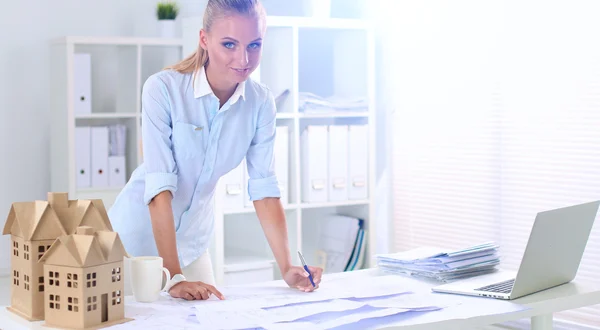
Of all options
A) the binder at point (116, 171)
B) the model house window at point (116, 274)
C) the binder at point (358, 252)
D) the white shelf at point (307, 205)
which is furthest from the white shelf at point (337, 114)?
the model house window at point (116, 274)

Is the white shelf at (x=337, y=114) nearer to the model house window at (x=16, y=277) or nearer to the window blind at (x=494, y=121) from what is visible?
the window blind at (x=494, y=121)

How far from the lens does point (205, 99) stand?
2248 mm

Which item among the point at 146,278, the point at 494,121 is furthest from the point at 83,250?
the point at 494,121

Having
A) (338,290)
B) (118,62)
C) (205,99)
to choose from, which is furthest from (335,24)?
(338,290)

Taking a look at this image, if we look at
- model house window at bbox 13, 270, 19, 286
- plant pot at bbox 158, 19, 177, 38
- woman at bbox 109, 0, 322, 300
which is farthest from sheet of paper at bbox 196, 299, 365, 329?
plant pot at bbox 158, 19, 177, 38

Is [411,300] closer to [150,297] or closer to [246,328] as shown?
[246,328]

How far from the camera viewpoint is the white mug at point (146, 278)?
6.21ft

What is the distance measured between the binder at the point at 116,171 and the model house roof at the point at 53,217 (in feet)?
8.91

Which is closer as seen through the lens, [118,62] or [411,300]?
[411,300]

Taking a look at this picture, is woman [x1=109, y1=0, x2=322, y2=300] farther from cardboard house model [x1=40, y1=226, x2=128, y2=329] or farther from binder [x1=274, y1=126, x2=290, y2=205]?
binder [x1=274, y1=126, x2=290, y2=205]

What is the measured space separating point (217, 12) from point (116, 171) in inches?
101

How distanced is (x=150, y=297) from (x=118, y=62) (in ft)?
10.2

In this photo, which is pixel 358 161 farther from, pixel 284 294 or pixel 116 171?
pixel 284 294

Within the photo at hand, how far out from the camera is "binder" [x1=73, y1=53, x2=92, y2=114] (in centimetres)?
441
